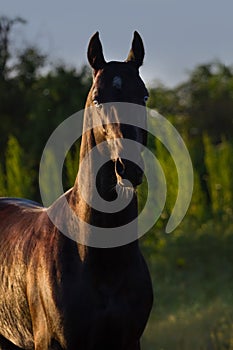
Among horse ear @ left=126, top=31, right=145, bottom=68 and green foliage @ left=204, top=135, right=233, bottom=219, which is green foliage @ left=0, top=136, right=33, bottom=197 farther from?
horse ear @ left=126, top=31, right=145, bottom=68

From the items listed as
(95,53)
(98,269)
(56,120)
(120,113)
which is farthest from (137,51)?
(56,120)

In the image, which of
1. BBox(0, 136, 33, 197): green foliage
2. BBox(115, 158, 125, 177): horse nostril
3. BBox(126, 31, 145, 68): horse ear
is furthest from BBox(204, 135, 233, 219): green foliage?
BBox(115, 158, 125, 177): horse nostril

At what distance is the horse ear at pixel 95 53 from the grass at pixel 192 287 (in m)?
4.50

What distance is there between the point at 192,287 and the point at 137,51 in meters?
10.5

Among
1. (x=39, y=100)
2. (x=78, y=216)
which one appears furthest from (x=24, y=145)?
(x=78, y=216)

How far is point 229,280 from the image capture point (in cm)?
1596

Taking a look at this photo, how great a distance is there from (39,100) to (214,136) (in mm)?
17023

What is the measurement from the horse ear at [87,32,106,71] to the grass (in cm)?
450

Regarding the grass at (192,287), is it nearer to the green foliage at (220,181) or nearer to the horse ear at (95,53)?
the green foliage at (220,181)

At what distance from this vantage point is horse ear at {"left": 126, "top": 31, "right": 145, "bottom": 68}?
18.9 feet

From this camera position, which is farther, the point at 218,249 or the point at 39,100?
the point at 39,100

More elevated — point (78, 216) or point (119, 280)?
point (78, 216)

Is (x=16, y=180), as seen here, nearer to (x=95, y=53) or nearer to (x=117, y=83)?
(x=95, y=53)

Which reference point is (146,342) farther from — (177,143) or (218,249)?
(177,143)
